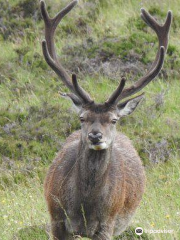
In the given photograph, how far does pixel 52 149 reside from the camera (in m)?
10.9

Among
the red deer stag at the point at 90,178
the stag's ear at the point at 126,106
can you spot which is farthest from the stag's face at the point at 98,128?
the stag's ear at the point at 126,106

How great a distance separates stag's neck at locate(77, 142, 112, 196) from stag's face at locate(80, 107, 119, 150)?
5.1 inches

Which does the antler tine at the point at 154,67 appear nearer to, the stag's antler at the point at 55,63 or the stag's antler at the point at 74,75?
the stag's antler at the point at 74,75

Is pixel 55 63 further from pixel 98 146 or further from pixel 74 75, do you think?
A: pixel 98 146

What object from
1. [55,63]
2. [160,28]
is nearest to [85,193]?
[55,63]

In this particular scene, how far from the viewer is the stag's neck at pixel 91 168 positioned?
6.91m

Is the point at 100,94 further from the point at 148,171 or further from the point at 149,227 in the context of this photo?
the point at 149,227

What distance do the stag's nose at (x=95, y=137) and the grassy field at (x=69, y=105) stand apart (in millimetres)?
1025

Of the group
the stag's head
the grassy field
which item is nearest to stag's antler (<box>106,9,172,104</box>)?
the stag's head

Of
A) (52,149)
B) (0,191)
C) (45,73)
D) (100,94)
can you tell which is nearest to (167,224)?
(0,191)

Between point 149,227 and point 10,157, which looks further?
point 10,157

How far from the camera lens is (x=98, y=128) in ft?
21.7

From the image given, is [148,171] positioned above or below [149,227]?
below

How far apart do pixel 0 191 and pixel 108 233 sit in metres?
2.71
